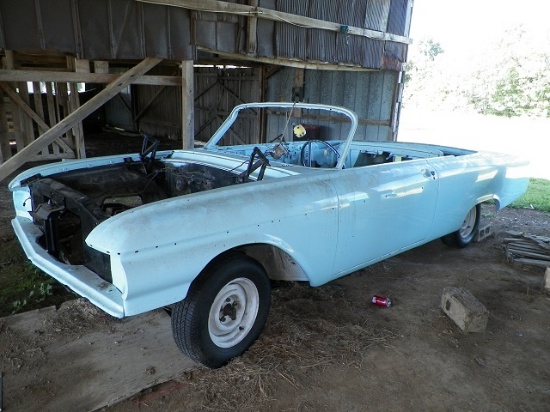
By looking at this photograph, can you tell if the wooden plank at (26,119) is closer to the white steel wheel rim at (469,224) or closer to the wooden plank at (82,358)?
the wooden plank at (82,358)

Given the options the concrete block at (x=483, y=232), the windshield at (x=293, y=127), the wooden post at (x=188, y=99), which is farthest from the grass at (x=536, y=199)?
the wooden post at (x=188, y=99)

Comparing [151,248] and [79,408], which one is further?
[79,408]

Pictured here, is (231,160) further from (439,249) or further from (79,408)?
(439,249)

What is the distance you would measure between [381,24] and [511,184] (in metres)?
5.23

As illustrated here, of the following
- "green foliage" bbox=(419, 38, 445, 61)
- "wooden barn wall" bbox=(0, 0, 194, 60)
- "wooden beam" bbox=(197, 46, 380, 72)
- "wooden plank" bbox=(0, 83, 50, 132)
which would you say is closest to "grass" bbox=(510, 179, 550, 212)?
"wooden beam" bbox=(197, 46, 380, 72)

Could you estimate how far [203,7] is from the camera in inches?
243

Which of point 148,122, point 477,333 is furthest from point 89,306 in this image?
point 148,122

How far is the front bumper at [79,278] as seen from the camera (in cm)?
213

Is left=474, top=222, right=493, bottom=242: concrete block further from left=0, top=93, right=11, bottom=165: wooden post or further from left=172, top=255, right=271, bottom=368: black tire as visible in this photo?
left=0, top=93, right=11, bottom=165: wooden post

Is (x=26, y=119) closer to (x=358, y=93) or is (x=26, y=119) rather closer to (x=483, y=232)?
(x=358, y=93)

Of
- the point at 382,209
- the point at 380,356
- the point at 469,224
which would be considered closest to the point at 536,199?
the point at 469,224

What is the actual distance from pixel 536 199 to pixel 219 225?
6999mm

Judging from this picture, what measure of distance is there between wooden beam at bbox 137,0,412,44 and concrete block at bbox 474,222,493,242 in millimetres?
4509

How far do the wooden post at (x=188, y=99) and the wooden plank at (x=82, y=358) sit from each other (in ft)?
13.0
